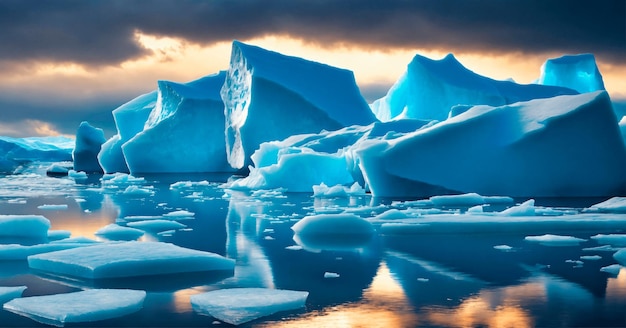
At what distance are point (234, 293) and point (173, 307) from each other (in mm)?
360

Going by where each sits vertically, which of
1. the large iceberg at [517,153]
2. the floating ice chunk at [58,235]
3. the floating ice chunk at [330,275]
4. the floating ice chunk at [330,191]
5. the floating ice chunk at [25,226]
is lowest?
the floating ice chunk at [330,275]

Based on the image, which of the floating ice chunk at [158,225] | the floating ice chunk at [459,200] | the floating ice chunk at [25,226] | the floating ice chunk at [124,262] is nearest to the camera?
the floating ice chunk at [124,262]

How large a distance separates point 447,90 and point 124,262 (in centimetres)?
1883

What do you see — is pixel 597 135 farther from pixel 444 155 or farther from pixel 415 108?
pixel 415 108

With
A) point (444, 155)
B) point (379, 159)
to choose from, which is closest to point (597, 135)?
point (444, 155)

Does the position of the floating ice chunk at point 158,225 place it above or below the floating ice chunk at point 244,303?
above

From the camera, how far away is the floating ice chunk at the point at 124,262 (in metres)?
4.34

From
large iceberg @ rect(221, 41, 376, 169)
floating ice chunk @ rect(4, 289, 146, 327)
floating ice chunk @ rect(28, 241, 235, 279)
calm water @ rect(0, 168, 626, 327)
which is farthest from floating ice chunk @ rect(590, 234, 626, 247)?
large iceberg @ rect(221, 41, 376, 169)

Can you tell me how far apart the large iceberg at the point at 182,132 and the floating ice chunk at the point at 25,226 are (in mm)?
18477

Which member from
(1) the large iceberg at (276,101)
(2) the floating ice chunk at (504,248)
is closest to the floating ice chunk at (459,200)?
(2) the floating ice chunk at (504,248)

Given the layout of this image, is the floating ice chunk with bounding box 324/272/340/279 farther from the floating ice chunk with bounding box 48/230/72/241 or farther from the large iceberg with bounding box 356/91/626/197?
the large iceberg with bounding box 356/91/626/197

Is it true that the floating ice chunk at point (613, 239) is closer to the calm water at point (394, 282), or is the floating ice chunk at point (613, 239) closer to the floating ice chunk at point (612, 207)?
the calm water at point (394, 282)

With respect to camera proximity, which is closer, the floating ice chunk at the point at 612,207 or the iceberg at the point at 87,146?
the floating ice chunk at the point at 612,207

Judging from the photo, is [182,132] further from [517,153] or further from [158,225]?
[158,225]
